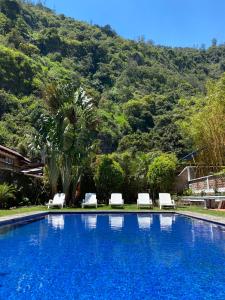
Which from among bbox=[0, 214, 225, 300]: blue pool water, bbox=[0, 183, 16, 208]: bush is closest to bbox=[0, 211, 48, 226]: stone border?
bbox=[0, 214, 225, 300]: blue pool water

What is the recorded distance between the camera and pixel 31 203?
22.0 meters

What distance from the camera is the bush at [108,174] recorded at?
21375 millimetres

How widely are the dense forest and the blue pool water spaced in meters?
17.7

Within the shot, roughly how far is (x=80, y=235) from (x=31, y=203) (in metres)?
11.7

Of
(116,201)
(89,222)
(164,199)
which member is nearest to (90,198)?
(116,201)

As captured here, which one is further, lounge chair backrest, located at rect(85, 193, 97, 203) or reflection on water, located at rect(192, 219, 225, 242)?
lounge chair backrest, located at rect(85, 193, 97, 203)

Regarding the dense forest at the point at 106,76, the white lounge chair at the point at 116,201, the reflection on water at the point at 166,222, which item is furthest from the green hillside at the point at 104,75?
the reflection on water at the point at 166,222

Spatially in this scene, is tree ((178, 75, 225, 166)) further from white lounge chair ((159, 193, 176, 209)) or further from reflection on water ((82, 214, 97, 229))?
reflection on water ((82, 214, 97, 229))

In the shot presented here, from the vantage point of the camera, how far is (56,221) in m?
14.6

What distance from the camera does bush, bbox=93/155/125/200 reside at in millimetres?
21375

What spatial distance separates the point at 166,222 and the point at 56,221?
4.18m

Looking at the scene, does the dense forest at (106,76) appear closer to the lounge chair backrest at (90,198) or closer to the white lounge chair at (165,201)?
the white lounge chair at (165,201)

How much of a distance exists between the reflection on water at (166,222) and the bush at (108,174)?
5381 mm

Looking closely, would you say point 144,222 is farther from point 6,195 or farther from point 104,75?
point 104,75
